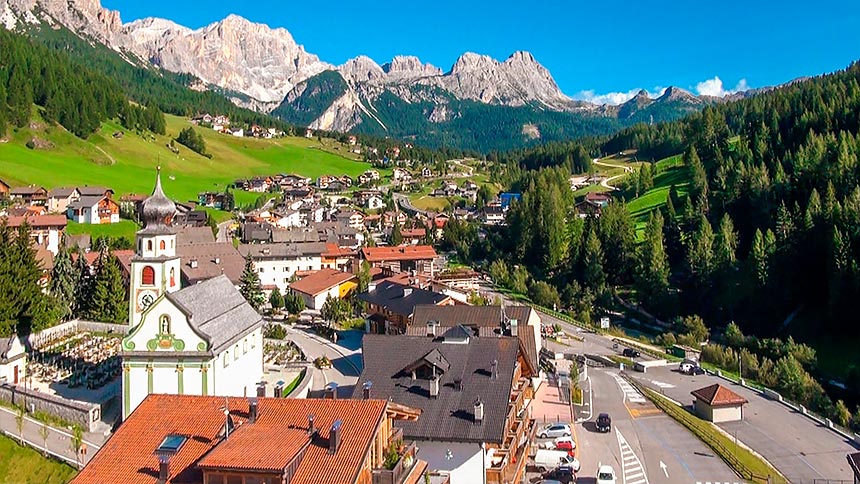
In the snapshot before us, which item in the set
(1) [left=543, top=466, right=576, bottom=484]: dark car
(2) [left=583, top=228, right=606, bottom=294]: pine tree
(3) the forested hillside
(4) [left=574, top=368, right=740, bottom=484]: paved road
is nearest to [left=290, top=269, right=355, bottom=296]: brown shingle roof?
(3) the forested hillside

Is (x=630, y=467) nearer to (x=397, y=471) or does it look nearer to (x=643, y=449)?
(x=643, y=449)

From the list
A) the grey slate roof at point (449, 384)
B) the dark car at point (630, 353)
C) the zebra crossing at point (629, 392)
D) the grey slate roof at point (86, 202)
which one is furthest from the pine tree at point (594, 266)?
the grey slate roof at point (86, 202)

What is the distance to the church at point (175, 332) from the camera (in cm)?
Result: 3212

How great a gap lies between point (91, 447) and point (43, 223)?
57.6 meters

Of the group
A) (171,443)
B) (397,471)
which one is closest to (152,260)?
(171,443)

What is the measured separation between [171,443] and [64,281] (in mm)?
41589

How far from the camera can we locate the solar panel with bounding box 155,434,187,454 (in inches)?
711

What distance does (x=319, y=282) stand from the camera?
2790 inches

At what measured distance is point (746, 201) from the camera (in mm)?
89500

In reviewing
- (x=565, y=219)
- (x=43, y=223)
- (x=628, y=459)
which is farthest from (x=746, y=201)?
(x=43, y=223)

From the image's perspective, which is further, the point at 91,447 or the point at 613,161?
the point at 613,161

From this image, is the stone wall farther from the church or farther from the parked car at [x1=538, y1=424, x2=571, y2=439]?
the parked car at [x1=538, y1=424, x2=571, y2=439]

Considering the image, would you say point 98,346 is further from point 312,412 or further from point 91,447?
point 312,412

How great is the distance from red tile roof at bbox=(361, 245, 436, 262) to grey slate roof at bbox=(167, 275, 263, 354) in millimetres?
47255
